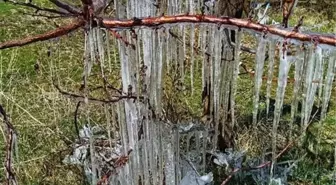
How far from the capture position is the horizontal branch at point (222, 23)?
5.06ft

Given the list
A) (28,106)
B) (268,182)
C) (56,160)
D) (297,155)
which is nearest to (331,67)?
(268,182)

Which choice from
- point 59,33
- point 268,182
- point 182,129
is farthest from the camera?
point 268,182

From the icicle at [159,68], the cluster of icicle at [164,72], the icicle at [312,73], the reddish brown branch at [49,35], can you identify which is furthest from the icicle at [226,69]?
the reddish brown branch at [49,35]

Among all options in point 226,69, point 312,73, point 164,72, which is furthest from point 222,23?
point 226,69

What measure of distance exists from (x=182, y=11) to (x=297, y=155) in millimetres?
1405

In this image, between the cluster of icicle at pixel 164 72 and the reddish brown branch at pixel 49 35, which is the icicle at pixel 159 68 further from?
the reddish brown branch at pixel 49 35

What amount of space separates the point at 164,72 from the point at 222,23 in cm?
48

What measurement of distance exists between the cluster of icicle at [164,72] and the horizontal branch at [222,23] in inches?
0.8

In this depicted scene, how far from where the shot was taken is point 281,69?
5.35ft

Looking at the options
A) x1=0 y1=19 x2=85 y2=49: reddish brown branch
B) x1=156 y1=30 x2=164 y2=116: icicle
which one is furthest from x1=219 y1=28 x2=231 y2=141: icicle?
x1=0 y1=19 x2=85 y2=49: reddish brown branch

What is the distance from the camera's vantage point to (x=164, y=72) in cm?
211

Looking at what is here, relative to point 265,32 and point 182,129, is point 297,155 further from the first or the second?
point 265,32

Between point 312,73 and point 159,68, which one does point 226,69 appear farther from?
point 312,73

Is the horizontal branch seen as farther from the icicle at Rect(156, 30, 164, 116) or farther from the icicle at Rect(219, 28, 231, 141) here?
the icicle at Rect(219, 28, 231, 141)
